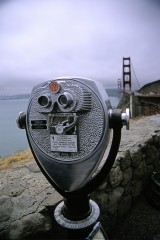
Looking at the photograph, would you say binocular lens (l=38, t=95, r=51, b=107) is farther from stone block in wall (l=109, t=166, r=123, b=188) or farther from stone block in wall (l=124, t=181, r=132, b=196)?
stone block in wall (l=124, t=181, r=132, b=196)

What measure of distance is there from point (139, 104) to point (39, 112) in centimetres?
1935

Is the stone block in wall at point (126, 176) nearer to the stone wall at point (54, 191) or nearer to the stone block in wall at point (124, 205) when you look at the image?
the stone wall at point (54, 191)

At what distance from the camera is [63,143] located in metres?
1.33

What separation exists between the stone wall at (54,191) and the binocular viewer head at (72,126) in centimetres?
44

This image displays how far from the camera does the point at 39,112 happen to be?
1375 mm

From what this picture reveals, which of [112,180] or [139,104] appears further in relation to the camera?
[139,104]

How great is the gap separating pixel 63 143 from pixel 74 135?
7cm

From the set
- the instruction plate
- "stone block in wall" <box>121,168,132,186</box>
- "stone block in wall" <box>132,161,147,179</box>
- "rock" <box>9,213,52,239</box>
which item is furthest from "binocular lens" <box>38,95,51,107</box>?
"stone block in wall" <box>132,161,147,179</box>

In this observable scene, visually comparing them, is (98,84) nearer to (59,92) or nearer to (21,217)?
(59,92)

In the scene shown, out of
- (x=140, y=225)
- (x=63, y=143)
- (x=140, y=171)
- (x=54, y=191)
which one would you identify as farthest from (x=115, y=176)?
(x=63, y=143)

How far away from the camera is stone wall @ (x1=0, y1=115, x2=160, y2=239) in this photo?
5.45ft

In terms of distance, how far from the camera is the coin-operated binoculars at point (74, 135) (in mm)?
1282

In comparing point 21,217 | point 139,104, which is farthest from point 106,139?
point 139,104

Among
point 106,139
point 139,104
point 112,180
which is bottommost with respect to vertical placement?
point 139,104
